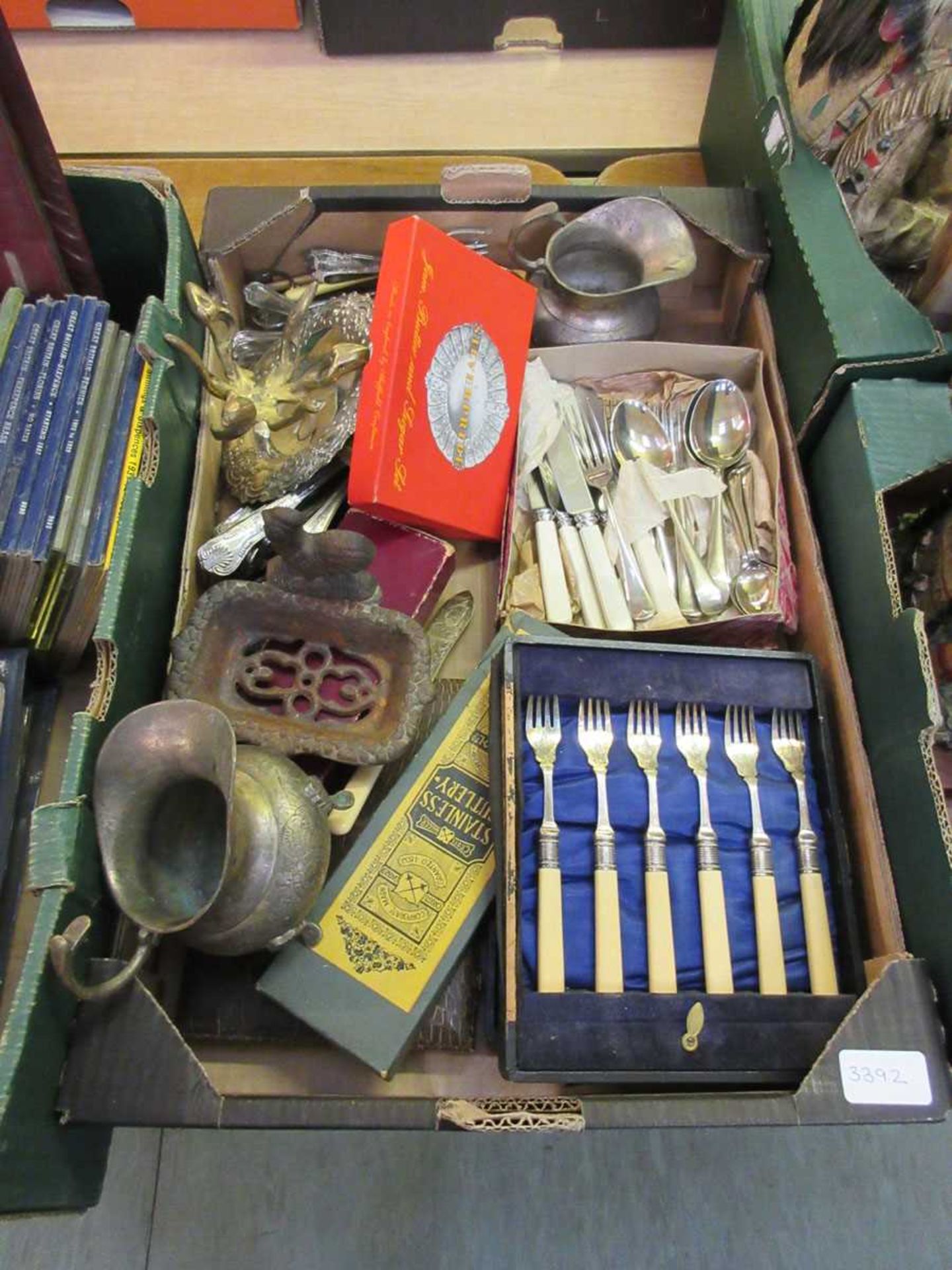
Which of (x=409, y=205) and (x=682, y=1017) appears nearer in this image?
(x=682, y=1017)

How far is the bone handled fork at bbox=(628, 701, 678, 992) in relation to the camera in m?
0.90

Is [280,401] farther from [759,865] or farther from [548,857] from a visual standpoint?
[759,865]

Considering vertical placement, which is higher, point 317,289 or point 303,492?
point 317,289

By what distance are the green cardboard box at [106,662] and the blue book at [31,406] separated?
138 millimetres

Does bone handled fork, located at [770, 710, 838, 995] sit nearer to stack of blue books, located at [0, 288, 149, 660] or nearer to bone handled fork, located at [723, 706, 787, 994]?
bone handled fork, located at [723, 706, 787, 994]

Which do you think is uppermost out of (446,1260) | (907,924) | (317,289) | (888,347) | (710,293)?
Answer: (710,293)

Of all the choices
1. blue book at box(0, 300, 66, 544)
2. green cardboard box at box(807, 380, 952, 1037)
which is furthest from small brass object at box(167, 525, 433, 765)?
green cardboard box at box(807, 380, 952, 1037)

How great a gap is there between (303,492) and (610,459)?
394mm

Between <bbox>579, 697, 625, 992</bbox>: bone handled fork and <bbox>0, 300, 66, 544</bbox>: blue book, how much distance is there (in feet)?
2.19

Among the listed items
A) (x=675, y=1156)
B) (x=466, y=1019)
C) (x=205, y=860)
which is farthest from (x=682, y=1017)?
(x=675, y=1156)

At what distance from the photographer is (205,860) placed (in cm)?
81

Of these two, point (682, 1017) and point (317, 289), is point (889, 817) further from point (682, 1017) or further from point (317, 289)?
point (317, 289)

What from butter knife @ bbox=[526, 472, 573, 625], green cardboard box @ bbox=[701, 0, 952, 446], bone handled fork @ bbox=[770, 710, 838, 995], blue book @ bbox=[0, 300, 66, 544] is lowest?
bone handled fork @ bbox=[770, 710, 838, 995]

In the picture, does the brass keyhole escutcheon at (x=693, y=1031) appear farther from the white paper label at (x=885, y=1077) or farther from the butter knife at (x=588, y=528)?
the butter knife at (x=588, y=528)
